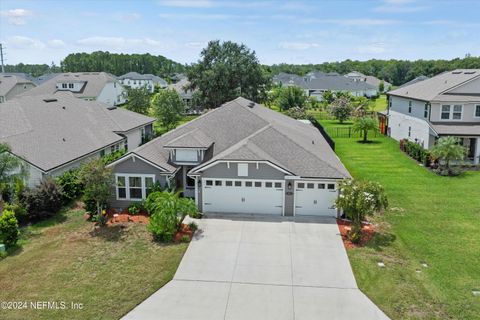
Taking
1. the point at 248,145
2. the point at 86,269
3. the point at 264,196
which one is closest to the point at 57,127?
the point at 248,145

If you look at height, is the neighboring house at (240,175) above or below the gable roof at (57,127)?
below

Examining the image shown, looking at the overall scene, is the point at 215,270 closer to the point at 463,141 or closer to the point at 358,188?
the point at 358,188

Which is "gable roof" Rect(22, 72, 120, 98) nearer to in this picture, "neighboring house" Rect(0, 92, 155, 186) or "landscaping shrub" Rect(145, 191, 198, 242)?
"neighboring house" Rect(0, 92, 155, 186)

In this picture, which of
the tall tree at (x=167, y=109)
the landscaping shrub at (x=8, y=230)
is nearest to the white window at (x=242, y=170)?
the landscaping shrub at (x=8, y=230)

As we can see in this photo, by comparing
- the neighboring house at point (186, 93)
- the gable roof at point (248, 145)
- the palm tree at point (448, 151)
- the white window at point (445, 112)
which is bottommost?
the palm tree at point (448, 151)

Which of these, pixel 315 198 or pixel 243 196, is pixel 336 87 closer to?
pixel 315 198

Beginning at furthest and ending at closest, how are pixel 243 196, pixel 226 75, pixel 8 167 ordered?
pixel 226 75 < pixel 243 196 < pixel 8 167

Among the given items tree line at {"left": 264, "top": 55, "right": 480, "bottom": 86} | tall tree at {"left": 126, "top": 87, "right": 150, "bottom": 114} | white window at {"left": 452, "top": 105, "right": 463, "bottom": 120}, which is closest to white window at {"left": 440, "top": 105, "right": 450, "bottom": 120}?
white window at {"left": 452, "top": 105, "right": 463, "bottom": 120}

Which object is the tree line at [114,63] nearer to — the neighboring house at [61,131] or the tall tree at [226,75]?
the tall tree at [226,75]
